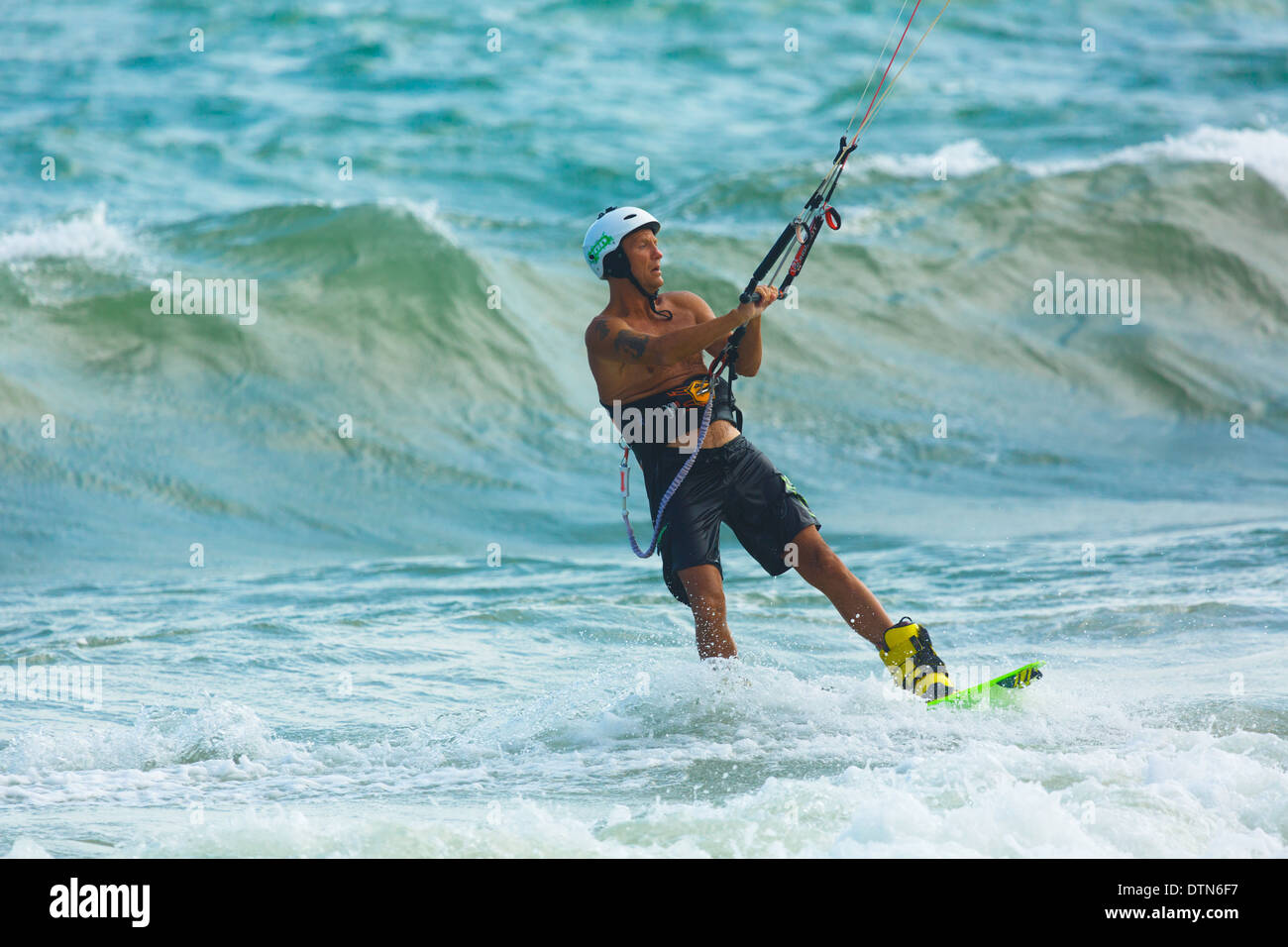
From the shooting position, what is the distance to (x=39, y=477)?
431 inches

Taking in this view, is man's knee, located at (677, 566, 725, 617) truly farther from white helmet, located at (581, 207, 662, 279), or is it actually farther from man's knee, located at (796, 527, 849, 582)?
white helmet, located at (581, 207, 662, 279)

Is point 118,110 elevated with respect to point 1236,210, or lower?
elevated

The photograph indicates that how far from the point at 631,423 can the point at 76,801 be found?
2623mm

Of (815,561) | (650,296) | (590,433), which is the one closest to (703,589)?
(815,561)

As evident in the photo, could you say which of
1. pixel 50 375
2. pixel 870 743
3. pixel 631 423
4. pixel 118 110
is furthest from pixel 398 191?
pixel 870 743

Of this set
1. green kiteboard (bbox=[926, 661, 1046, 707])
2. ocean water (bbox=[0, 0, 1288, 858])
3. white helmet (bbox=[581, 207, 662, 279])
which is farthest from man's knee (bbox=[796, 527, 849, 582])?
white helmet (bbox=[581, 207, 662, 279])

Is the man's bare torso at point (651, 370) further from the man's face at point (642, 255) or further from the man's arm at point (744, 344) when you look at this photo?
the man's face at point (642, 255)

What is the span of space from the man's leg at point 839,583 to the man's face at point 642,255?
127cm

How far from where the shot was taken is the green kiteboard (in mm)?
5637

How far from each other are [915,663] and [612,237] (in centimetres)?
218

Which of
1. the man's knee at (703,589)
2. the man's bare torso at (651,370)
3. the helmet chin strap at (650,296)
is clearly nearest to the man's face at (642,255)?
the helmet chin strap at (650,296)

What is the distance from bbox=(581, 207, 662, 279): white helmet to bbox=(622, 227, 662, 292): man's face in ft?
0.09

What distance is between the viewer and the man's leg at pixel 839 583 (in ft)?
19.2
